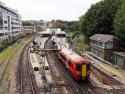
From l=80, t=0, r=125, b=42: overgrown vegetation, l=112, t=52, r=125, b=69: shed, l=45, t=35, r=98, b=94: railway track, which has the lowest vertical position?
l=45, t=35, r=98, b=94: railway track

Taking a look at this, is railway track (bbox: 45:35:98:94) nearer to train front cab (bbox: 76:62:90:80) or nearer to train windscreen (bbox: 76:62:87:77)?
train front cab (bbox: 76:62:90:80)

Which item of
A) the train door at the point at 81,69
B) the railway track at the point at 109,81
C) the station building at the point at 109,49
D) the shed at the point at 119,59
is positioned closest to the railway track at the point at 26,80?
the train door at the point at 81,69

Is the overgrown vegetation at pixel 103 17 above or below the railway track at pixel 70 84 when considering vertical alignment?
above

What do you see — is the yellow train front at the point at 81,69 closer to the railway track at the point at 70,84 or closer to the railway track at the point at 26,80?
the railway track at the point at 70,84

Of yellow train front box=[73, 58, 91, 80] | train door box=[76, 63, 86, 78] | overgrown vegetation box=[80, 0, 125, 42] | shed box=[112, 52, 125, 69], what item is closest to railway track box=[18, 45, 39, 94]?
yellow train front box=[73, 58, 91, 80]

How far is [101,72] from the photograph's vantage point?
39125mm

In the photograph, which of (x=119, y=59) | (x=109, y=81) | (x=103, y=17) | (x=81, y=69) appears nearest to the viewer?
(x=81, y=69)

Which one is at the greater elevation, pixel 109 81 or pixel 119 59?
pixel 119 59

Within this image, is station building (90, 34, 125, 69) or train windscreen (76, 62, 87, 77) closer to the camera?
train windscreen (76, 62, 87, 77)

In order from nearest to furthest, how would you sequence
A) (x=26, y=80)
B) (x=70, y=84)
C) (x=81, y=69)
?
(x=81, y=69) → (x=70, y=84) → (x=26, y=80)

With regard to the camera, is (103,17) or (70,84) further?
(103,17)

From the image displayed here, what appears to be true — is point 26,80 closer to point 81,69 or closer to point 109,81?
point 81,69

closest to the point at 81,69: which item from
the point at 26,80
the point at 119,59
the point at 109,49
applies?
the point at 26,80

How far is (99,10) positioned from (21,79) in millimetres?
37139
